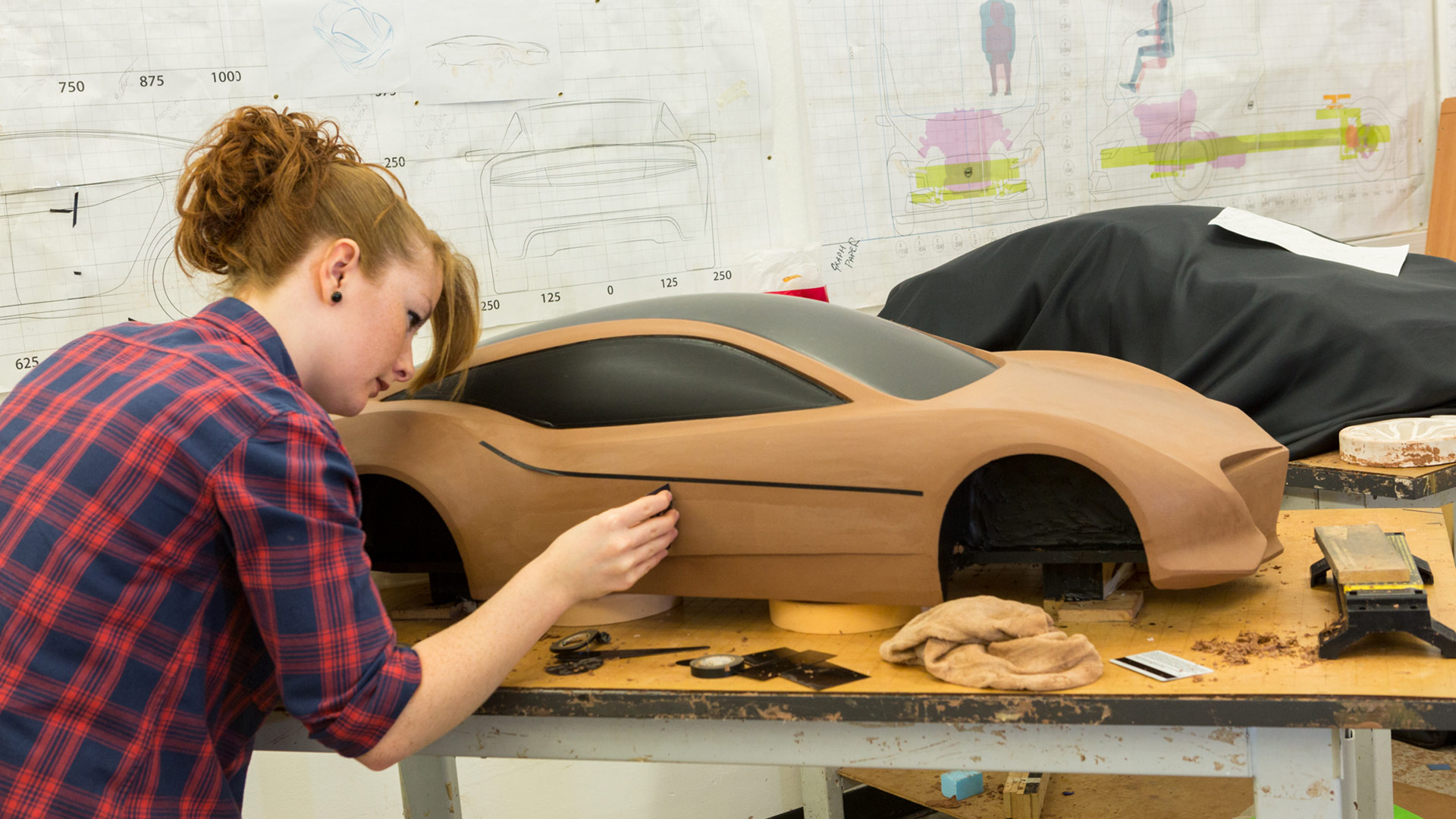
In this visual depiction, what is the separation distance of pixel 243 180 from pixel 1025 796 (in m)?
1.58

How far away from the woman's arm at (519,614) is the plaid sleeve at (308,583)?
0.11 ft

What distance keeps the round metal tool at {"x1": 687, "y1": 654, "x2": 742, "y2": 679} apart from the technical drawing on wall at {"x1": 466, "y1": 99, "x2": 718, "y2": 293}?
1.25 m

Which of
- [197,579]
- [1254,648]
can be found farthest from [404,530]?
[1254,648]

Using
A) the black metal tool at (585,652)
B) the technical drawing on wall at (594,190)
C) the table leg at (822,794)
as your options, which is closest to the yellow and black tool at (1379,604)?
the black metal tool at (585,652)

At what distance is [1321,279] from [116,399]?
188 centimetres

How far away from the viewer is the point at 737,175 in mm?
2338

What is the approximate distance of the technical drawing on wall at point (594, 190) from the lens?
2.14m

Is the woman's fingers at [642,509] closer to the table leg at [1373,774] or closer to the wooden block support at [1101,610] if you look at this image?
the wooden block support at [1101,610]

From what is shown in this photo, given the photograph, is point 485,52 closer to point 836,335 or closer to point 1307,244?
point 836,335

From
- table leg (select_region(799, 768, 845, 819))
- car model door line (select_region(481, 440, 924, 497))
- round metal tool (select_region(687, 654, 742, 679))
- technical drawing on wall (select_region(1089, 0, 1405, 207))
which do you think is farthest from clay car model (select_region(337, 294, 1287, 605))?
technical drawing on wall (select_region(1089, 0, 1405, 207))

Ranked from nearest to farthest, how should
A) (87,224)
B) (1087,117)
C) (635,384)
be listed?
(635,384) < (87,224) < (1087,117)

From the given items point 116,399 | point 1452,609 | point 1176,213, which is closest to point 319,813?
point 116,399

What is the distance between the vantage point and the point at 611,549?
3.58 feet

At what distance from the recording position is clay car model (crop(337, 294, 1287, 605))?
3.51 feet
